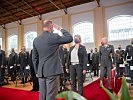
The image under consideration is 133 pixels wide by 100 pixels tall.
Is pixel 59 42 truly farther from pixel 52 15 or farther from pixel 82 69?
pixel 52 15

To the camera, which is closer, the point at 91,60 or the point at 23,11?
the point at 91,60

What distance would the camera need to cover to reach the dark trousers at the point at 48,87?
269 centimetres

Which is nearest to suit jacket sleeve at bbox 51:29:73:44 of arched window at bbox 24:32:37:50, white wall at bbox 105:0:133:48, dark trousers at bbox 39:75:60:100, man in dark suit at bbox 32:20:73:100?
man in dark suit at bbox 32:20:73:100

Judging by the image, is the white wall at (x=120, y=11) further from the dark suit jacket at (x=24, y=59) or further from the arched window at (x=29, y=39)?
the arched window at (x=29, y=39)

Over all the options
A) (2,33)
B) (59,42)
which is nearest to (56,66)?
(59,42)

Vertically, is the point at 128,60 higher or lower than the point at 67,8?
lower

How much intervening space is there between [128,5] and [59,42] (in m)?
9.38

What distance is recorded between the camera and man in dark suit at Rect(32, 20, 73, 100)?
2.66 metres

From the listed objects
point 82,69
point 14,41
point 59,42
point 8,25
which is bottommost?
point 82,69

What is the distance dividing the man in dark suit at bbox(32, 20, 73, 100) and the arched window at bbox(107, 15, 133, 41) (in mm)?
9089

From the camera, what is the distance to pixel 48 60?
105 inches

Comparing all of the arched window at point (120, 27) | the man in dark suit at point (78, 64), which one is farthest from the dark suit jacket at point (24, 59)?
the arched window at point (120, 27)

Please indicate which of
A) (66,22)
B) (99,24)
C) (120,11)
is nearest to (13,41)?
(66,22)

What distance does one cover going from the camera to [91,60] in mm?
10227
